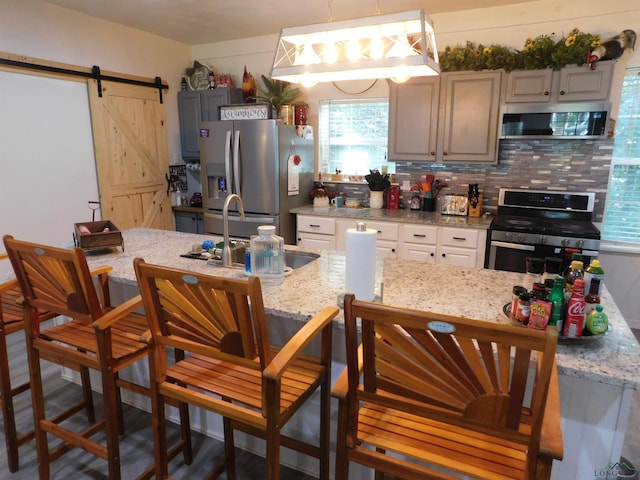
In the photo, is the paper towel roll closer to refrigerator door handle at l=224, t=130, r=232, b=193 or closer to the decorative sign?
refrigerator door handle at l=224, t=130, r=232, b=193

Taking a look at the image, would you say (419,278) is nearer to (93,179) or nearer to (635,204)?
(635,204)

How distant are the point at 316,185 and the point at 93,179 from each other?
223cm

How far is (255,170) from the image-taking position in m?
4.00

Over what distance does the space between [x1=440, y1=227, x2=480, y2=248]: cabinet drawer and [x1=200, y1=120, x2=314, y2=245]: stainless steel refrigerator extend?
150cm

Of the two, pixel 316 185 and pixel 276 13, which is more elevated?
pixel 276 13

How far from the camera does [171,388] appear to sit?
1417 millimetres

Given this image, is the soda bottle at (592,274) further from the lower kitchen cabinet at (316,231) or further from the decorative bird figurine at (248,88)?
the decorative bird figurine at (248,88)

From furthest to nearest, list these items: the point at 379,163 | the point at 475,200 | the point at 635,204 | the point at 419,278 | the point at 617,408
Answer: the point at 379,163 → the point at 475,200 → the point at 635,204 → the point at 419,278 → the point at 617,408

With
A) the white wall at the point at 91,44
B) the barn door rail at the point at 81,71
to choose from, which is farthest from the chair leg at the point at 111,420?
the barn door rail at the point at 81,71

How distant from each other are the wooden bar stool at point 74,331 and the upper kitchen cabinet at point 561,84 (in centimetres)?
319

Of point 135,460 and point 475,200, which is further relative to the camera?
point 475,200

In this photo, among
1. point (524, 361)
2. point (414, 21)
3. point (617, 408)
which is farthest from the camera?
point (414, 21)

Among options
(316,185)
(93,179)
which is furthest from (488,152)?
(93,179)

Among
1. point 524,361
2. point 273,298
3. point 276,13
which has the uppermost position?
point 276,13
